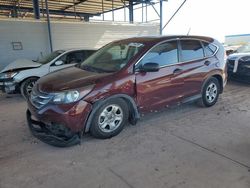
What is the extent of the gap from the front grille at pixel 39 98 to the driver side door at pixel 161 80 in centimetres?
146

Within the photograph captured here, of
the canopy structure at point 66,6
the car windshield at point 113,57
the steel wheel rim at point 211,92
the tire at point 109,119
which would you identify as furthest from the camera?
the canopy structure at point 66,6

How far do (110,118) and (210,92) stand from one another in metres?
2.69

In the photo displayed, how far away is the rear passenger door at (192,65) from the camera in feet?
15.6

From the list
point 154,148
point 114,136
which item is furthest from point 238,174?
point 114,136

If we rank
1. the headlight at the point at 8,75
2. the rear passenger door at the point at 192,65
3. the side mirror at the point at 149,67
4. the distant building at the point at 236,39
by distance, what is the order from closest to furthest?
the side mirror at the point at 149,67, the rear passenger door at the point at 192,65, the headlight at the point at 8,75, the distant building at the point at 236,39

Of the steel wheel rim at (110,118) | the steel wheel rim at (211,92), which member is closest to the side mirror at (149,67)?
the steel wheel rim at (110,118)

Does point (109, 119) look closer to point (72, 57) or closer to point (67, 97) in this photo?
point (67, 97)

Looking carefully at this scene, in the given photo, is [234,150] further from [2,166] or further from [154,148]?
[2,166]

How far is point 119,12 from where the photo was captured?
→ 1711 cm

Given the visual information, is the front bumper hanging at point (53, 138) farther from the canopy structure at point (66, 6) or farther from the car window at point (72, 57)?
the canopy structure at point (66, 6)

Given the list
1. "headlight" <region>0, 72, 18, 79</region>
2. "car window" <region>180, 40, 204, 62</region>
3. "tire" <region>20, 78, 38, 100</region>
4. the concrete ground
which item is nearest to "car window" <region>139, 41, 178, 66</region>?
"car window" <region>180, 40, 204, 62</region>

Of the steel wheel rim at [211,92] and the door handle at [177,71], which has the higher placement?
the door handle at [177,71]

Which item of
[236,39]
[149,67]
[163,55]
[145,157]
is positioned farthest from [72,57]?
[236,39]

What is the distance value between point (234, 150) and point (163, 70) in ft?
5.76
